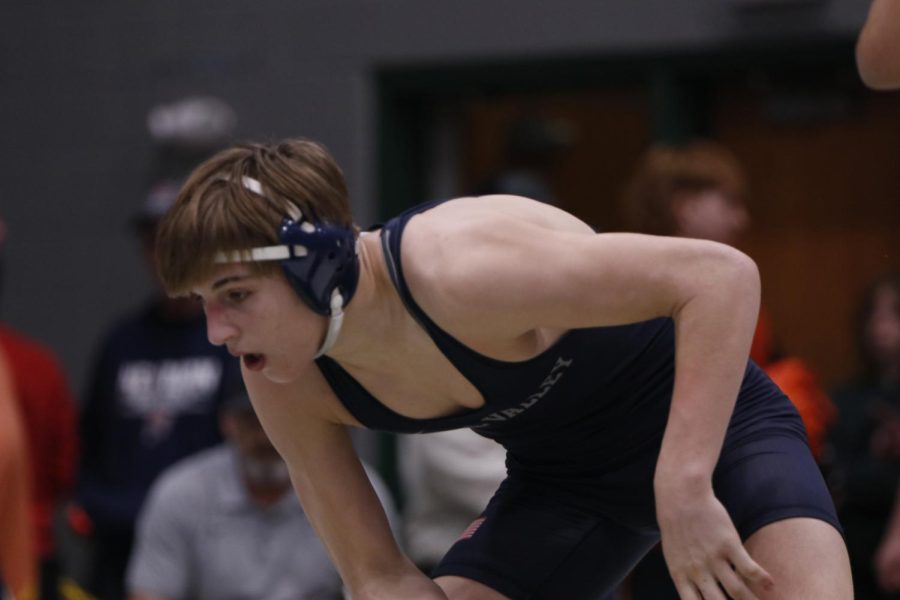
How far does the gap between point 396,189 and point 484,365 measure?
3480 mm

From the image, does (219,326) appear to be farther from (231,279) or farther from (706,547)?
(706,547)

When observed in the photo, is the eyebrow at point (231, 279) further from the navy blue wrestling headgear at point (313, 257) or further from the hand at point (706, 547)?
the hand at point (706, 547)

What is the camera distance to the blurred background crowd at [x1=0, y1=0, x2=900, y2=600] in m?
4.45

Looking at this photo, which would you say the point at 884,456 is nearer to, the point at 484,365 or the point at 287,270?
the point at 484,365

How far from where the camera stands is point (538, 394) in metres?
2.64

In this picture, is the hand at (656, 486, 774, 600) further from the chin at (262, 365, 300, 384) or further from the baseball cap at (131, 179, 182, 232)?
the baseball cap at (131, 179, 182, 232)

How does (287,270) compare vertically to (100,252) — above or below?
above

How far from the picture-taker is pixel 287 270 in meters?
2.41

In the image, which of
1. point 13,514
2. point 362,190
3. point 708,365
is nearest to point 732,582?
point 708,365

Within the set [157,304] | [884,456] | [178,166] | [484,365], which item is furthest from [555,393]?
[178,166]

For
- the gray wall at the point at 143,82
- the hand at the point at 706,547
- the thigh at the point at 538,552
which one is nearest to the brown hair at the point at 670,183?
the thigh at the point at 538,552

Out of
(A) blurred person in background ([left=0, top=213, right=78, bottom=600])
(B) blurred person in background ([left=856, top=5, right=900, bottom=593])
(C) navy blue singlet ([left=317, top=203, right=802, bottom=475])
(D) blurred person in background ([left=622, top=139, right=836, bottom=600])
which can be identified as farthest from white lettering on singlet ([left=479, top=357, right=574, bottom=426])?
(A) blurred person in background ([left=0, top=213, right=78, bottom=600])

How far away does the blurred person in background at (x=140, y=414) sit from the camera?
4945 mm

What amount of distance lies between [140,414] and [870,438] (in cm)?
224
